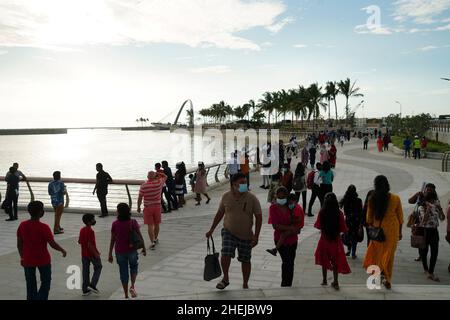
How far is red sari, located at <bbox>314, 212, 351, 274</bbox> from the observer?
5793mm

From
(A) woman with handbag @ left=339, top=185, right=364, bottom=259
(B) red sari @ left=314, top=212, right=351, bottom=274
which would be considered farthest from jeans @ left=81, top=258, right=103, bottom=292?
(A) woman with handbag @ left=339, top=185, right=364, bottom=259

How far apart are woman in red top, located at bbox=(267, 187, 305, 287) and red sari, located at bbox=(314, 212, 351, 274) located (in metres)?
0.39

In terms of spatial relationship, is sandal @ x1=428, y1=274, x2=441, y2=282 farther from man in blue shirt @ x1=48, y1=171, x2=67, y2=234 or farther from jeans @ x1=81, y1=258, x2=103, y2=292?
man in blue shirt @ x1=48, y1=171, x2=67, y2=234

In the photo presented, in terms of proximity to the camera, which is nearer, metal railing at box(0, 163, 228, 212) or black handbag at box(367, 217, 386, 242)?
black handbag at box(367, 217, 386, 242)

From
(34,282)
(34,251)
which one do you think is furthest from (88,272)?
(34,251)

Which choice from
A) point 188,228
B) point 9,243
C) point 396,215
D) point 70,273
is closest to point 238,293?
point 396,215

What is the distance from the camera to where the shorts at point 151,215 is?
855 centimetres

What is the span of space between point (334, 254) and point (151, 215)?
4212 millimetres

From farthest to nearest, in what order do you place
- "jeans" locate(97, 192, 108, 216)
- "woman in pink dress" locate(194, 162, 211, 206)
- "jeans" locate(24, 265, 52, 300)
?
"woman in pink dress" locate(194, 162, 211, 206), "jeans" locate(97, 192, 108, 216), "jeans" locate(24, 265, 52, 300)

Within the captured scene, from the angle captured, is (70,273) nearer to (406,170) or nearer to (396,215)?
(396,215)

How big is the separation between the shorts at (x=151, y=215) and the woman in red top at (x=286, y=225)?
3.53 m

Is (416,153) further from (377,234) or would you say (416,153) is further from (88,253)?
(88,253)

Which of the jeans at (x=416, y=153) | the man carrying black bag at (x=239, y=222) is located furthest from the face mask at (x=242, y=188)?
the jeans at (x=416, y=153)

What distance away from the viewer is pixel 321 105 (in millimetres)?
94938
